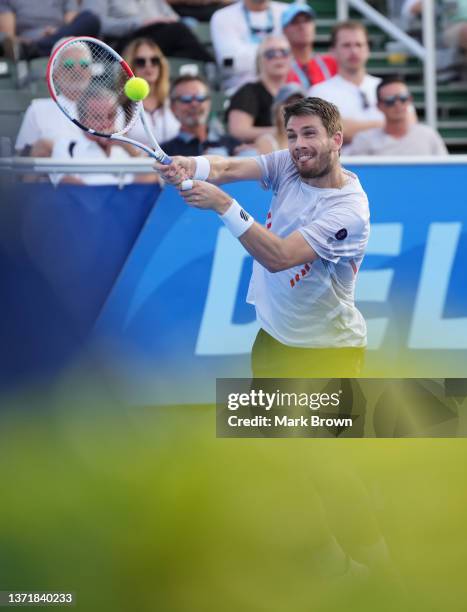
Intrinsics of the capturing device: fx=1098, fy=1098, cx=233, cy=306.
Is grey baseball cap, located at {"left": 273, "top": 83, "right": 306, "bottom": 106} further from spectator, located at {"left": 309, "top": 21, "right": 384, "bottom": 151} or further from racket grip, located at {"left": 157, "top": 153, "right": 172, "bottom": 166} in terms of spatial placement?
racket grip, located at {"left": 157, "top": 153, "right": 172, "bottom": 166}

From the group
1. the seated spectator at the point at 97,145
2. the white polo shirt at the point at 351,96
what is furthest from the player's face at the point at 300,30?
the seated spectator at the point at 97,145

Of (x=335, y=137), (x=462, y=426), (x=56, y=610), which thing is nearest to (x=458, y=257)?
(x=462, y=426)

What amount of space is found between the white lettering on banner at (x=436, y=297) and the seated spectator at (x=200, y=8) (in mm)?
2082

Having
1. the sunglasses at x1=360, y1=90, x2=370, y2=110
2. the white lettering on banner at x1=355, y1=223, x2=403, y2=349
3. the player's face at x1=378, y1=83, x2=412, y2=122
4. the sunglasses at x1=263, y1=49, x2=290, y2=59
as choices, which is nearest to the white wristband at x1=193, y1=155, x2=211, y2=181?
the white lettering on banner at x1=355, y1=223, x2=403, y2=349

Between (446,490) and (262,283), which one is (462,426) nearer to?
(446,490)

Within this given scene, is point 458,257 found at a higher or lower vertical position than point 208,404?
higher

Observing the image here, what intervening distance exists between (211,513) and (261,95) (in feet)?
6.68

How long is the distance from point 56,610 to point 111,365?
3.31 ft

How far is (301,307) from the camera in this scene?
3.93m

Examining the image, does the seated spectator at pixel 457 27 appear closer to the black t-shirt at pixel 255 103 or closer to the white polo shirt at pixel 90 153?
the black t-shirt at pixel 255 103

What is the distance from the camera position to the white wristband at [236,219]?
346 cm

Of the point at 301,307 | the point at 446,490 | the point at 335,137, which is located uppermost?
the point at 335,137

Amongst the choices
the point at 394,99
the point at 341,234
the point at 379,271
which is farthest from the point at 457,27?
the point at 341,234

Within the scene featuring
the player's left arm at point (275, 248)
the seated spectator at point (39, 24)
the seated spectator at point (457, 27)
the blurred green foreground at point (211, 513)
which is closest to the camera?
the player's left arm at point (275, 248)
